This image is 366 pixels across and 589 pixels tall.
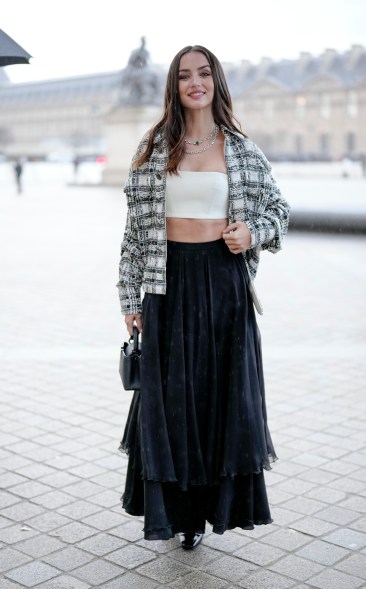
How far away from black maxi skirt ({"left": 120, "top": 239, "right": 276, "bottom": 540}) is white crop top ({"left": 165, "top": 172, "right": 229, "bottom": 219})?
0.11 metres

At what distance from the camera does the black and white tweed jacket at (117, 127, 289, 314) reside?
3.15 m

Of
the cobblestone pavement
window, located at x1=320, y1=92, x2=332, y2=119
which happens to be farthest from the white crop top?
window, located at x1=320, y1=92, x2=332, y2=119

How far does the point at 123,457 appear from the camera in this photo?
4562mm

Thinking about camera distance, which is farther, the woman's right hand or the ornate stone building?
the ornate stone building

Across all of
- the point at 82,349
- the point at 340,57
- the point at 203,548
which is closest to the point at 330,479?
the point at 203,548

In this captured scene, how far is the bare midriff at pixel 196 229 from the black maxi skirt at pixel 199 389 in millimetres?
24

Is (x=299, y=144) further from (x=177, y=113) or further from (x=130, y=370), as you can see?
(x=130, y=370)

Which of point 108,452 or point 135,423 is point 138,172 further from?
point 108,452

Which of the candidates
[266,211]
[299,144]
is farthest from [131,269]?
[299,144]

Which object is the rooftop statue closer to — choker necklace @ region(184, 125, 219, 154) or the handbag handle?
choker necklace @ region(184, 125, 219, 154)

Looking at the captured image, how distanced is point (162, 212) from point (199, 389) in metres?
0.65

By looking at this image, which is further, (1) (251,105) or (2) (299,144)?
(2) (299,144)

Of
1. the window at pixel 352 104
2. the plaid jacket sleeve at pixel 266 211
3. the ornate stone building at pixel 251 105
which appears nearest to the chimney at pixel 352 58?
the ornate stone building at pixel 251 105

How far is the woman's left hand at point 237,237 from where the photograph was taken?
3092mm
